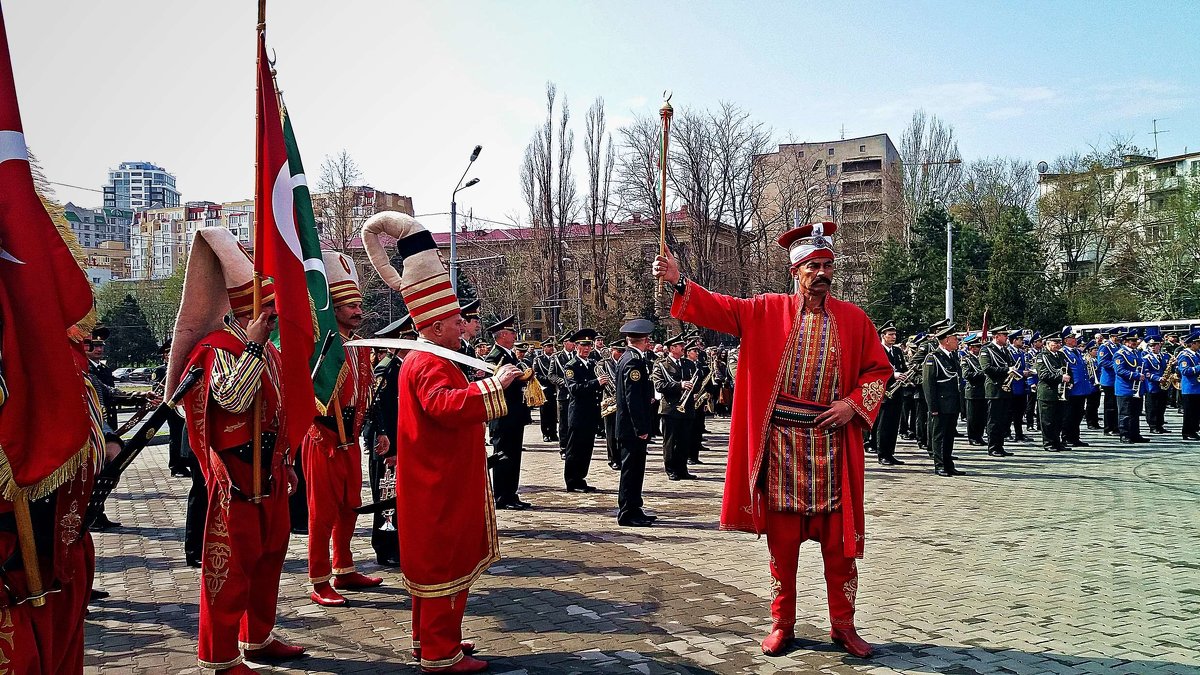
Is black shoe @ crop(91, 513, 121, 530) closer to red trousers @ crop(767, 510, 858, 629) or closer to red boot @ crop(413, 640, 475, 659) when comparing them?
red boot @ crop(413, 640, 475, 659)

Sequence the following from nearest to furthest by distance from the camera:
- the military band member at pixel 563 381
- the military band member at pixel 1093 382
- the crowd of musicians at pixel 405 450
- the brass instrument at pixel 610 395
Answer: the crowd of musicians at pixel 405 450 → the brass instrument at pixel 610 395 → the military band member at pixel 563 381 → the military band member at pixel 1093 382

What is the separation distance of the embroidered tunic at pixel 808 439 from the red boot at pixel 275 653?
2924 mm

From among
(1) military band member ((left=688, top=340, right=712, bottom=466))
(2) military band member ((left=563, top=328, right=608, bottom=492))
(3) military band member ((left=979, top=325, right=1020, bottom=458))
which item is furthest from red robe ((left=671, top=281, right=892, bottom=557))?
(3) military band member ((left=979, top=325, right=1020, bottom=458))

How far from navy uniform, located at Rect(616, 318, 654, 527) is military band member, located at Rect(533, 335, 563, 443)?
602cm

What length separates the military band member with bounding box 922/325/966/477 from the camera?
1298 cm

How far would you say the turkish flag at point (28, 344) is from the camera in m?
2.98

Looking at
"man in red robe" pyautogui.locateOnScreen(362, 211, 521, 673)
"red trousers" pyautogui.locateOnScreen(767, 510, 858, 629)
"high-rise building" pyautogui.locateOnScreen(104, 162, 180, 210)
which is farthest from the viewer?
"high-rise building" pyautogui.locateOnScreen(104, 162, 180, 210)

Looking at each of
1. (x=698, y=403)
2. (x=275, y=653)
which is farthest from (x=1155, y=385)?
(x=275, y=653)

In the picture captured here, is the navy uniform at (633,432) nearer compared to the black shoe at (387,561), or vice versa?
the black shoe at (387,561)

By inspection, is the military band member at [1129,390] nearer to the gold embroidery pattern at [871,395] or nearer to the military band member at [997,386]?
the military band member at [997,386]

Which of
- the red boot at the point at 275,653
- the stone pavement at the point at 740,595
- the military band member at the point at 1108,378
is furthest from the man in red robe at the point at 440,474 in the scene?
the military band member at the point at 1108,378

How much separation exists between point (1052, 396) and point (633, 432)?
10.6 meters

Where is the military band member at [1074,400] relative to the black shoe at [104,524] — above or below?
above

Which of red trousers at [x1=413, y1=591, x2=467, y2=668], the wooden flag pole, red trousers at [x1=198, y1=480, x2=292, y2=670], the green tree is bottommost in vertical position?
red trousers at [x1=413, y1=591, x2=467, y2=668]
